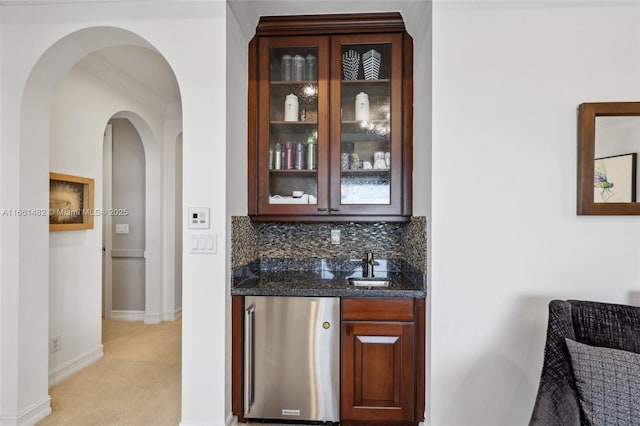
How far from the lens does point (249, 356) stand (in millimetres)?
2133

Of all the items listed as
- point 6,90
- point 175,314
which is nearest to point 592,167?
point 6,90

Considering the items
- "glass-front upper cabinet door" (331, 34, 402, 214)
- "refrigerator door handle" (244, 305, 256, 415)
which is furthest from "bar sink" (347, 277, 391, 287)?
"refrigerator door handle" (244, 305, 256, 415)

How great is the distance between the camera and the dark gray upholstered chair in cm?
136

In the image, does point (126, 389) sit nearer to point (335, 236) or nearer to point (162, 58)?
point (335, 236)

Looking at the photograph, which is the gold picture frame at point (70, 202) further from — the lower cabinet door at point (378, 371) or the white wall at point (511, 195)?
the white wall at point (511, 195)

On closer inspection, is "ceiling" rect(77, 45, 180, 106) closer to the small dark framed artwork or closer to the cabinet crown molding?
the cabinet crown molding

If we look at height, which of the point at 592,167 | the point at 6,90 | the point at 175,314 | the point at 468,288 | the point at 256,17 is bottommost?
the point at 175,314

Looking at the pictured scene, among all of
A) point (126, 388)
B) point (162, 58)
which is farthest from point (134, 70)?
point (126, 388)

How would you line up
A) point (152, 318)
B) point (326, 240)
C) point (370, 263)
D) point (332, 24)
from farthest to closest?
point (152, 318) < point (326, 240) < point (370, 263) < point (332, 24)

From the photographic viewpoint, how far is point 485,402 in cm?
192

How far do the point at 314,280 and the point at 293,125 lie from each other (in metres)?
1.04

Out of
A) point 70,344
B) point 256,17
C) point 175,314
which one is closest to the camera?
point 256,17

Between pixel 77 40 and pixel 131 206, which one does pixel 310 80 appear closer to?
pixel 77 40

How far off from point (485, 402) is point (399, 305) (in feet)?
2.12
